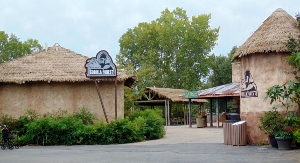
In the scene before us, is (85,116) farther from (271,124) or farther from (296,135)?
(296,135)

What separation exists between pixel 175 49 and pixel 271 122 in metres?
37.9

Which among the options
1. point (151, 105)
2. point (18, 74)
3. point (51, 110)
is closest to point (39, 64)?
point (18, 74)

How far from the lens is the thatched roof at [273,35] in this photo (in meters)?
15.2

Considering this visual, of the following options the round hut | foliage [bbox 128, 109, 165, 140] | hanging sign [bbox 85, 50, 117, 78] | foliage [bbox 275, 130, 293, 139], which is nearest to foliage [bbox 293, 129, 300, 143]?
foliage [bbox 275, 130, 293, 139]

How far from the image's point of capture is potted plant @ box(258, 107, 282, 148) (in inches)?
566

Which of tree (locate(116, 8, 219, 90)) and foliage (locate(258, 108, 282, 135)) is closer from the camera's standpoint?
foliage (locate(258, 108, 282, 135))

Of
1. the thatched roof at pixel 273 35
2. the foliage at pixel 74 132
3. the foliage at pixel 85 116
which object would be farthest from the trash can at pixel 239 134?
the foliage at pixel 85 116

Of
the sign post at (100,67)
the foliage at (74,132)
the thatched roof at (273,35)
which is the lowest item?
the foliage at (74,132)

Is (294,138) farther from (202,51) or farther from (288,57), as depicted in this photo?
(202,51)

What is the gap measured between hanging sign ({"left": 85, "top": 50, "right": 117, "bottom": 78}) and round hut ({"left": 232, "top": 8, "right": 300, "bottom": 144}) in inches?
246

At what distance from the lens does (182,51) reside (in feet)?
167

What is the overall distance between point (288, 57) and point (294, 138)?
2935 mm

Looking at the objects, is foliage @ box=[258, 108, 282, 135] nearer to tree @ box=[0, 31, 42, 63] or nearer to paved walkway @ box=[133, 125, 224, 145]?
paved walkway @ box=[133, 125, 224, 145]

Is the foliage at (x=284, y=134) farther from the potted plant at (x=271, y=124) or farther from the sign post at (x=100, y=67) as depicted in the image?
the sign post at (x=100, y=67)
